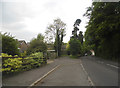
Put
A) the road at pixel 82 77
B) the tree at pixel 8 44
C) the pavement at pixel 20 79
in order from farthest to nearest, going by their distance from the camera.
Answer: the tree at pixel 8 44
the road at pixel 82 77
the pavement at pixel 20 79

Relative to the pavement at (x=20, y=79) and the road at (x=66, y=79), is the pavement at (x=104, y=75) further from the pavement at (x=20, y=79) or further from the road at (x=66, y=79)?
the pavement at (x=20, y=79)

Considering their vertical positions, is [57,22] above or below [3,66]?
above

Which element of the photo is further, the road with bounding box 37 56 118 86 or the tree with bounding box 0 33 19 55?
the tree with bounding box 0 33 19 55

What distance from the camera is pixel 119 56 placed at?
3.67 meters

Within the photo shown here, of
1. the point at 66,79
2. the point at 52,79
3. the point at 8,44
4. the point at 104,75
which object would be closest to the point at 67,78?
the point at 66,79

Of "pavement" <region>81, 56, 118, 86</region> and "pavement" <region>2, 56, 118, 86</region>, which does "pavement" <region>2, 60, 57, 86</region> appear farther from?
"pavement" <region>81, 56, 118, 86</region>

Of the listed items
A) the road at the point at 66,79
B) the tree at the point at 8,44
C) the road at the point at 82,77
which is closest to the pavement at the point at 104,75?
the road at the point at 82,77

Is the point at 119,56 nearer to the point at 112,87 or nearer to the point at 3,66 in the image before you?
the point at 112,87

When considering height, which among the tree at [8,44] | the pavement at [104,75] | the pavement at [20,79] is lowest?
the pavement at [104,75]

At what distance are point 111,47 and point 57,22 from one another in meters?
35.4

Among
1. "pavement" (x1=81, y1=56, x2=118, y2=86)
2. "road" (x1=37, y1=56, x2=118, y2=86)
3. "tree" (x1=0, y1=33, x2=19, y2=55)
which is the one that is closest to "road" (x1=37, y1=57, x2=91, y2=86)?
"road" (x1=37, y1=56, x2=118, y2=86)

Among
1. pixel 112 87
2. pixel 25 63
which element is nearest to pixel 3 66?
pixel 25 63

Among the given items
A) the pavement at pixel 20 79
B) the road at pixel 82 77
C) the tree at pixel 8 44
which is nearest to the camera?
the pavement at pixel 20 79

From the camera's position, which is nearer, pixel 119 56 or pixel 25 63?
pixel 119 56
